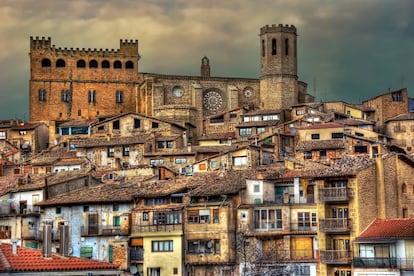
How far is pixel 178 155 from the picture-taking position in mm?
93438

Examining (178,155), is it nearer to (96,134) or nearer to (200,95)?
(96,134)

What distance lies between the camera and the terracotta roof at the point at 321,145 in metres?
88.9

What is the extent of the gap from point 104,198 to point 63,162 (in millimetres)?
28692

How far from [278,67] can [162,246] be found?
6508 cm

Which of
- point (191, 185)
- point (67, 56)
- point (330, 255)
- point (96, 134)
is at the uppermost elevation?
point (67, 56)

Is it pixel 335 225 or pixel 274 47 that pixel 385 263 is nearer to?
pixel 335 225

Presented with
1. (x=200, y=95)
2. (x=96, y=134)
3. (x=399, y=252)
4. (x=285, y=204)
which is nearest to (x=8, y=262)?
(x=399, y=252)

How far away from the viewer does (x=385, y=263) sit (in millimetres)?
53188

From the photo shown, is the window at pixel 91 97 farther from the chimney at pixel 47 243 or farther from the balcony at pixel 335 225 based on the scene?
the chimney at pixel 47 243

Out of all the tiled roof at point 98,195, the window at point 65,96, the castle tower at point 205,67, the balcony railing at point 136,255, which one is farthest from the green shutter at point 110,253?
the castle tower at point 205,67

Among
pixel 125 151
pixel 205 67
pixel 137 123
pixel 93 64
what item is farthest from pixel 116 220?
pixel 205 67

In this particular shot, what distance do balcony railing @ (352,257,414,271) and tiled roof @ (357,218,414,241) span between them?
3.38 feet

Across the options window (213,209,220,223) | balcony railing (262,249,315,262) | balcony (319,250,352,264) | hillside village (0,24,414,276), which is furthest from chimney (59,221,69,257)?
window (213,209,220,223)

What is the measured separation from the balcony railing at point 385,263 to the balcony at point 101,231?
17.1 m
